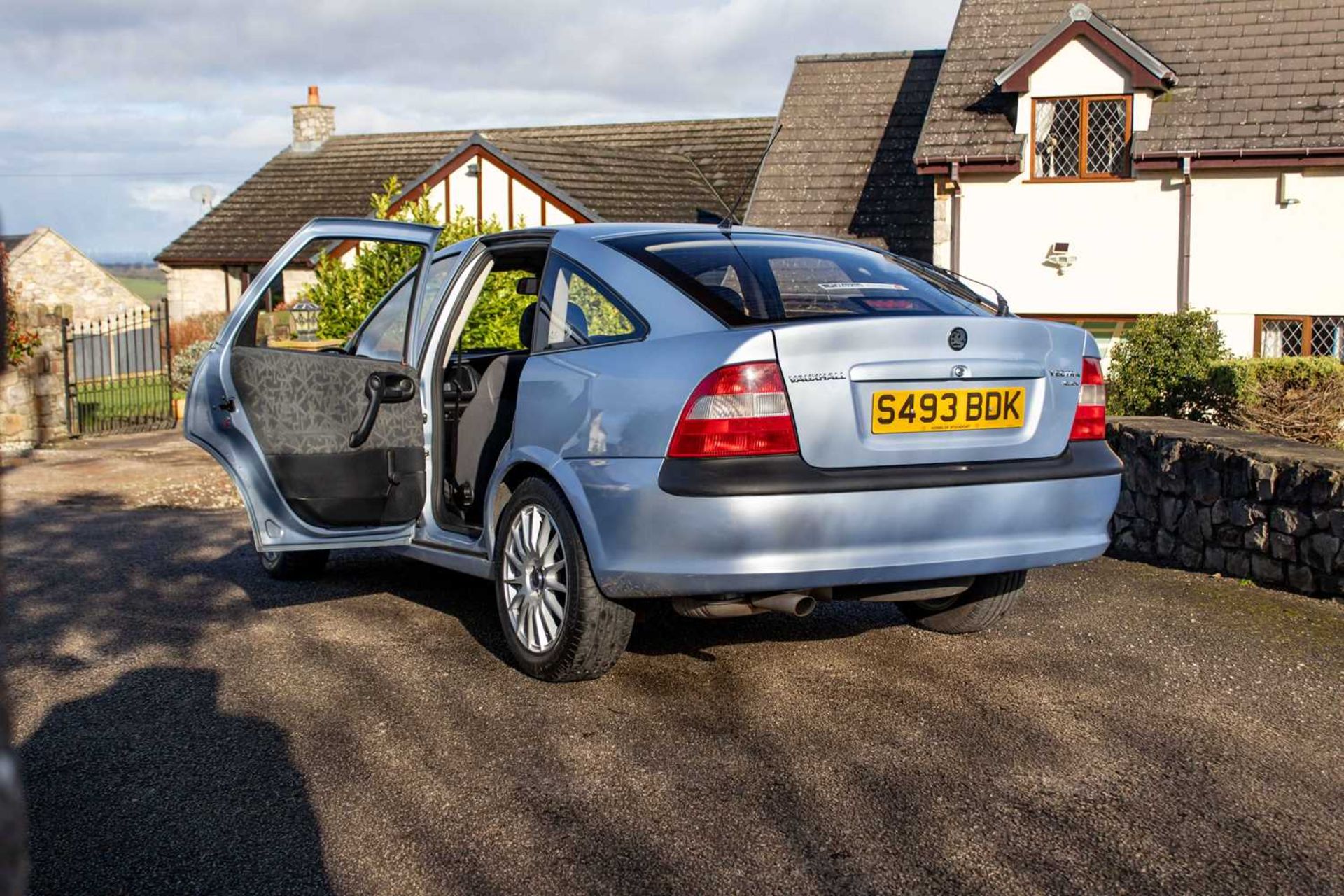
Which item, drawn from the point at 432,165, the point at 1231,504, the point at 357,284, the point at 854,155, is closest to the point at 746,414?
the point at 1231,504

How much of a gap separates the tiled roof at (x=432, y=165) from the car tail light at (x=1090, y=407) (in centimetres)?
2269

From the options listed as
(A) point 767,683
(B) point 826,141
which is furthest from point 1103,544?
(B) point 826,141

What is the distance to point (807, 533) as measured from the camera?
15.0 feet

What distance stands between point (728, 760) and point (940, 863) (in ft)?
3.23

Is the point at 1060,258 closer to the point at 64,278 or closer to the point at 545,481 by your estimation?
the point at 545,481

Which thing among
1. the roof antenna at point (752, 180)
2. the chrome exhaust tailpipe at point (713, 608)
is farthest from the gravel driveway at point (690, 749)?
the roof antenna at point (752, 180)

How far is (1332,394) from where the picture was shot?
10672 mm

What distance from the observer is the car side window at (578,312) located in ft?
17.1

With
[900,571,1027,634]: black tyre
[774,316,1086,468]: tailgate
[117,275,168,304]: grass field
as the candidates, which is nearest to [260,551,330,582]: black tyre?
[900,571,1027,634]: black tyre

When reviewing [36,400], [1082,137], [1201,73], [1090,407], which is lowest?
[36,400]

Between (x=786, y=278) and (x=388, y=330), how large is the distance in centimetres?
245

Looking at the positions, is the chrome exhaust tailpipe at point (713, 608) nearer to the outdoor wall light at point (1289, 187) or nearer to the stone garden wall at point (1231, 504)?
the stone garden wall at point (1231, 504)

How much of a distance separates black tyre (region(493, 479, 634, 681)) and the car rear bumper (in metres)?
0.16

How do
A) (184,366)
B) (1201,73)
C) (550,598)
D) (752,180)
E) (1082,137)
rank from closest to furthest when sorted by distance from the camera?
1. (550,598)
2. (1201,73)
3. (1082,137)
4. (184,366)
5. (752,180)
